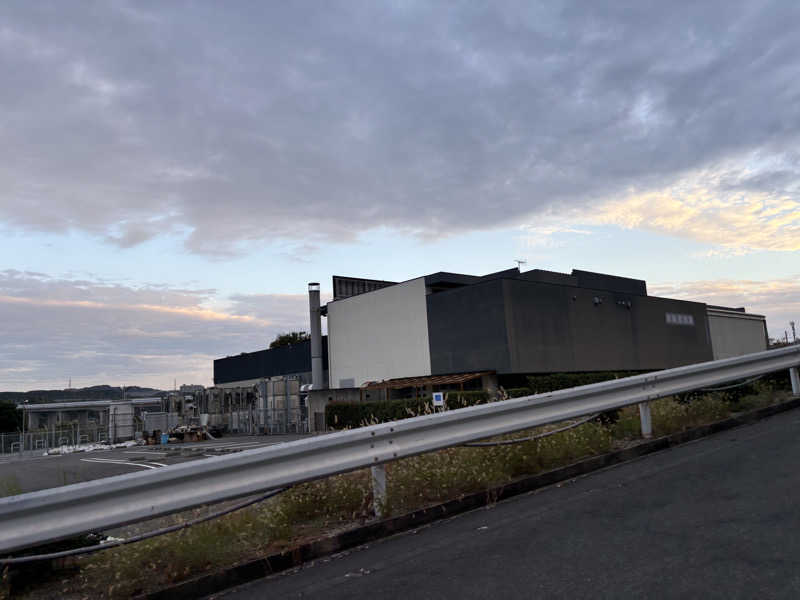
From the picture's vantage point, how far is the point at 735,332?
56031 millimetres

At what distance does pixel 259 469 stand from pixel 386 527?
1.31 m

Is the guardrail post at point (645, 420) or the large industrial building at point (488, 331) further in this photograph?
the large industrial building at point (488, 331)

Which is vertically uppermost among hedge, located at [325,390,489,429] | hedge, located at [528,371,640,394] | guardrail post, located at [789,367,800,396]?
hedge, located at [528,371,640,394]

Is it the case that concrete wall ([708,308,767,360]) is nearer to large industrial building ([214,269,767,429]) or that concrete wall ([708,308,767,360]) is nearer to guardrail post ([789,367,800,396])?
large industrial building ([214,269,767,429])

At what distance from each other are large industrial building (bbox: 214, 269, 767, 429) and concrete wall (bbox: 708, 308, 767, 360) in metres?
0.60

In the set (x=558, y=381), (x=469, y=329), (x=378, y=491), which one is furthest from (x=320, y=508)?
(x=469, y=329)

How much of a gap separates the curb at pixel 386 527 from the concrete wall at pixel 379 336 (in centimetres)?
3041

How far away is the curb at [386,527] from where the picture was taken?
4.53 meters

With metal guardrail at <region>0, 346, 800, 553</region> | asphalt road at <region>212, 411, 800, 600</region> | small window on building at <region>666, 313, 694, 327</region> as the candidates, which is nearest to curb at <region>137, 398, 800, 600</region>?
asphalt road at <region>212, 411, 800, 600</region>

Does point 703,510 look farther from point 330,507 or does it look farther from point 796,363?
point 796,363

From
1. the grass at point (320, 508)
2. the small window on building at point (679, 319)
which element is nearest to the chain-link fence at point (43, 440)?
the small window on building at point (679, 319)

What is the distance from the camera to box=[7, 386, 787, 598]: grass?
4.70 m

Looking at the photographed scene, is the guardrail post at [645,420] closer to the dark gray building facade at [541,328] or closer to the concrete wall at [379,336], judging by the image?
the dark gray building facade at [541,328]

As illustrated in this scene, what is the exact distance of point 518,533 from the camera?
498 cm
